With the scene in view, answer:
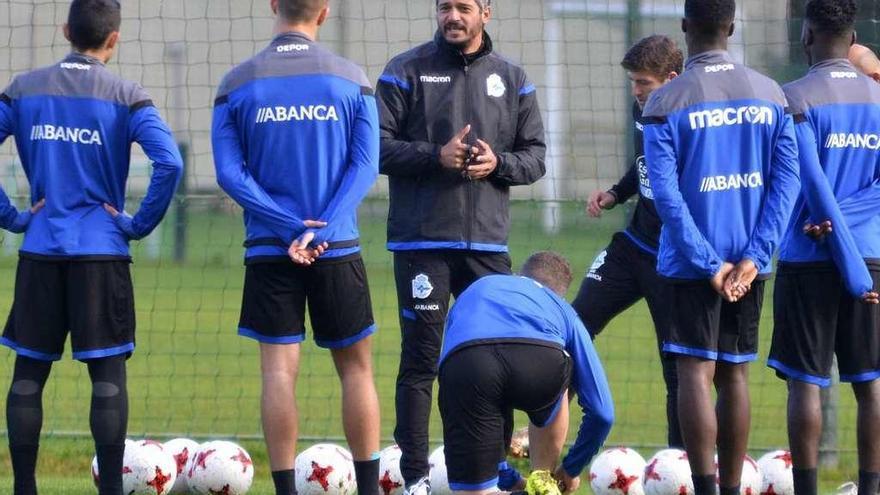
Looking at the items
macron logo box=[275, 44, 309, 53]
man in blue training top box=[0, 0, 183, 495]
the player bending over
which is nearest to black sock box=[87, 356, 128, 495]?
man in blue training top box=[0, 0, 183, 495]

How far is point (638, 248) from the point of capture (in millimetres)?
8117

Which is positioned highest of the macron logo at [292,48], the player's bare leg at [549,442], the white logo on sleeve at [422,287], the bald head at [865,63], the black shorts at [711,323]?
the macron logo at [292,48]

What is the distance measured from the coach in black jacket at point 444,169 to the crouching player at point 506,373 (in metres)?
0.91

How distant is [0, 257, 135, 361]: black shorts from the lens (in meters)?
6.55

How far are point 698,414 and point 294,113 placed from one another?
6.67ft

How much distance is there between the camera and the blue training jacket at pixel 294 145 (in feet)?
21.2

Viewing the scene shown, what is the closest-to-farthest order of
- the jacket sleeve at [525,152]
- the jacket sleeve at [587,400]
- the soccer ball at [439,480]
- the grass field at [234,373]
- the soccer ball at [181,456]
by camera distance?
the jacket sleeve at [587,400] → the jacket sleeve at [525,152] → the soccer ball at [439,480] → the soccer ball at [181,456] → the grass field at [234,373]

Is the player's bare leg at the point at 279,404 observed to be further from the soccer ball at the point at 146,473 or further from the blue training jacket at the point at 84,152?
the soccer ball at the point at 146,473

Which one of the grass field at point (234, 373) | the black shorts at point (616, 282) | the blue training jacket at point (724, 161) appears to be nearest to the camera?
the blue training jacket at point (724, 161)

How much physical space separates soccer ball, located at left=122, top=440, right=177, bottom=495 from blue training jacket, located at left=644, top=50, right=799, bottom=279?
8.76ft

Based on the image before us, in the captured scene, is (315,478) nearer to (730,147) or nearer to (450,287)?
(450,287)

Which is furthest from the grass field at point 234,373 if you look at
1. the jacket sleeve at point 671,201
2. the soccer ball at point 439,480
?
the jacket sleeve at point 671,201

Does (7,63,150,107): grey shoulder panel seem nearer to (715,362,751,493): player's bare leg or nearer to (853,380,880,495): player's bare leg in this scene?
(715,362,751,493): player's bare leg

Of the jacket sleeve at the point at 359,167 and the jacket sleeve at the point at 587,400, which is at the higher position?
the jacket sleeve at the point at 359,167
